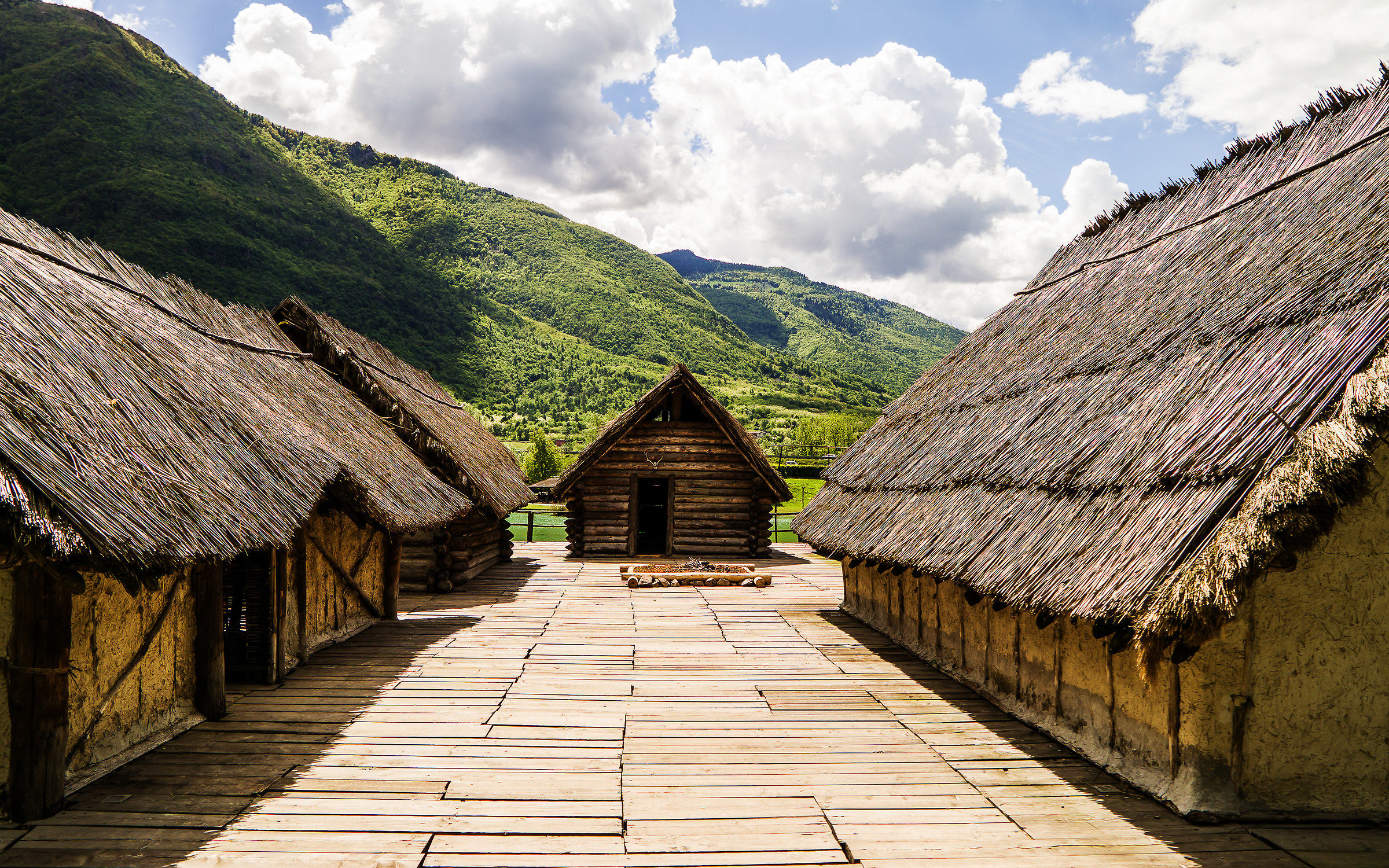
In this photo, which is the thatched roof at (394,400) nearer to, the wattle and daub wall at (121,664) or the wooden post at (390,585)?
the wooden post at (390,585)

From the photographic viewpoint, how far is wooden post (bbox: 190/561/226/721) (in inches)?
270

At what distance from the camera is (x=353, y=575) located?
10.8 metres

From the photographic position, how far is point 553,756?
6105 mm

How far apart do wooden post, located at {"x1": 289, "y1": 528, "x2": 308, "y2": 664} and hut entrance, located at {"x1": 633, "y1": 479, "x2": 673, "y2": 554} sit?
14179 mm

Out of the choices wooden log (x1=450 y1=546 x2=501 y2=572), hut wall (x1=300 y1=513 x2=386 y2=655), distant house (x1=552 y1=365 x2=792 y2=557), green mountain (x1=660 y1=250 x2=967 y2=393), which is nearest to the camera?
hut wall (x1=300 y1=513 x2=386 y2=655)

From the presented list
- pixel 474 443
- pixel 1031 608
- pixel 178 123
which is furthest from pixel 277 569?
pixel 178 123

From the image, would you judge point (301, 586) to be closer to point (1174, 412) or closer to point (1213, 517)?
point (1213, 517)

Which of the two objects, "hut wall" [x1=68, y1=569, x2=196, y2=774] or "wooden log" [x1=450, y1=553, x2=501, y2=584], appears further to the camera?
"wooden log" [x1=450, y1=553, x2=501, y2=584]

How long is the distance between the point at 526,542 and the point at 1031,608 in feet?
68.0

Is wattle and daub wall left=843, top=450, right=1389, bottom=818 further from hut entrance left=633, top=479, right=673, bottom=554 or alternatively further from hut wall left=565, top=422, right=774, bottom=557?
hut entrance left=633, top=479, right=673, bottom=554

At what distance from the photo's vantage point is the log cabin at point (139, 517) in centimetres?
470

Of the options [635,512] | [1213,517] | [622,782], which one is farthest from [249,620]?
[635,512]

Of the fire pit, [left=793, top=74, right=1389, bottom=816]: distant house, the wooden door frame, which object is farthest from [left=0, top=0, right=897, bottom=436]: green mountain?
[left=793, top=74, right=1389, bottom=816]: distant house

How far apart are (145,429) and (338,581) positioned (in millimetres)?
4663
